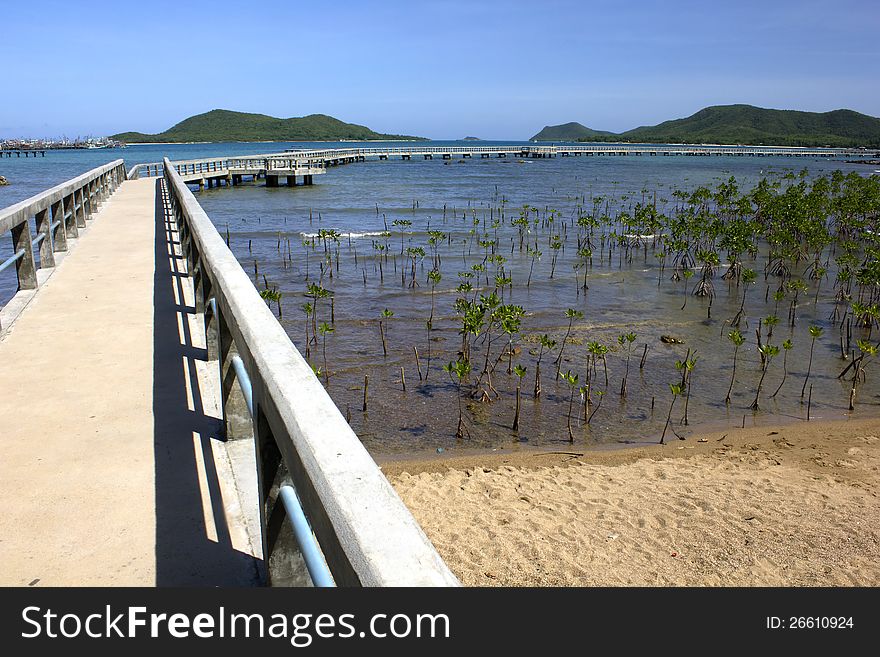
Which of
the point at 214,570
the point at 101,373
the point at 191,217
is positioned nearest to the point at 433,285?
the point at 191,217

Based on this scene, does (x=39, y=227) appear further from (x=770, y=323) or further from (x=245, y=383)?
(x=770, y=323)

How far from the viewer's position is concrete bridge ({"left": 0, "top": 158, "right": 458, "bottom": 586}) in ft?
4.96

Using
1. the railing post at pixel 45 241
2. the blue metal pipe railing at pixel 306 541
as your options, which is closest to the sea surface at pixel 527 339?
the railing post at pixel 45 241

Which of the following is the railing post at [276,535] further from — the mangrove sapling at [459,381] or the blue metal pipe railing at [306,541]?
the mangrove sapling at [459,381]

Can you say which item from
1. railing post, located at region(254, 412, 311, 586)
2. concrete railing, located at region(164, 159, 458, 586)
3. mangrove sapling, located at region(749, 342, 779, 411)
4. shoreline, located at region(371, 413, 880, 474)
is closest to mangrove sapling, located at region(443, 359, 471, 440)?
shoreline, located at region(371, 413, 880, 474)

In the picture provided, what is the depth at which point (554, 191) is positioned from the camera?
42656 millimetres

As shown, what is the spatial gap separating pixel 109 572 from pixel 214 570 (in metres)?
0.39

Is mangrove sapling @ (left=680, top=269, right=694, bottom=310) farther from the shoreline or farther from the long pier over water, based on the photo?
the long pier over water

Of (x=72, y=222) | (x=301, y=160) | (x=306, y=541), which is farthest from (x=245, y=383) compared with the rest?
(x=301, y=160)

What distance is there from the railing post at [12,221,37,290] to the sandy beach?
4.09m

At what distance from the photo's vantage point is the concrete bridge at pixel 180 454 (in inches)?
59.6

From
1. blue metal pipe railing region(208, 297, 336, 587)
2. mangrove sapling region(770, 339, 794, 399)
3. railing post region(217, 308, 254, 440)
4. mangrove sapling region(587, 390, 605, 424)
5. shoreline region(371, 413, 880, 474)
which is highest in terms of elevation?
blue metal pipe railing region(208, 297, 336, 587)

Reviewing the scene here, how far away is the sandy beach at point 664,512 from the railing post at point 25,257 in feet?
13.4

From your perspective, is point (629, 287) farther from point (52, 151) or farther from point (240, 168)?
point (52, 151)
